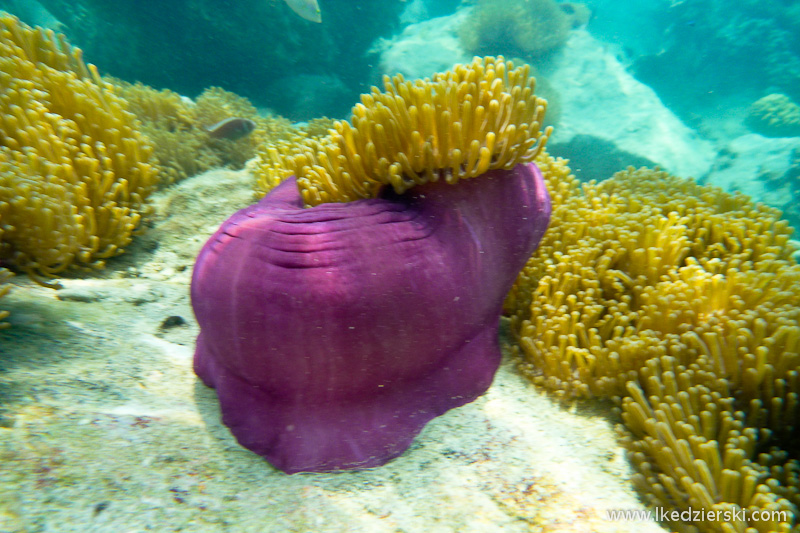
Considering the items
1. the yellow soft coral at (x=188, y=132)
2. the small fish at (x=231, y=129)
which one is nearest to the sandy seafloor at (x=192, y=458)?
the yellow soft coral at (x=188, y=132)

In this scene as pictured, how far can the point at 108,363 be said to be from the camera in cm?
164

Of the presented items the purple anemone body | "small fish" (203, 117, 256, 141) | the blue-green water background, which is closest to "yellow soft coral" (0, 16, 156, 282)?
the purple anemone body

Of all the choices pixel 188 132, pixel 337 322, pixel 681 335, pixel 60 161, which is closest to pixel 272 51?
pixel 188 132

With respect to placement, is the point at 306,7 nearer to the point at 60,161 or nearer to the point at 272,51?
the point at 272,51

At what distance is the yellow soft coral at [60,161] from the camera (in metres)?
1.86

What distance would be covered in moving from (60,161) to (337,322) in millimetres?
1868

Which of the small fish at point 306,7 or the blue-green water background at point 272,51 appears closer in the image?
the small fish at point 306,7

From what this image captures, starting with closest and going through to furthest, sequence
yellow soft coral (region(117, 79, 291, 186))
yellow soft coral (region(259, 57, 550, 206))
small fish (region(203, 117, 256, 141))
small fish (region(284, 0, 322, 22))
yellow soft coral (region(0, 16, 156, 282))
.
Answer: yellow soft coral (region(259, 57, 550, 206)), yellow soft coral (region(0, 16, 156, 282)), yellow soft coral (region(117, 79, 291, 186)), small fish (region(203, 117, 256, 141)), small fish (region(284, 0, 322, 22))

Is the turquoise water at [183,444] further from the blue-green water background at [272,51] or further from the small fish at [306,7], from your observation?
the blue-green water background at [272,51]

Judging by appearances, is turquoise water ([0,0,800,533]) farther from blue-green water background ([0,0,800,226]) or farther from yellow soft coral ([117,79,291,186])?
blue-green water background ([0,0,800,226])

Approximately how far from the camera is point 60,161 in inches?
85.7

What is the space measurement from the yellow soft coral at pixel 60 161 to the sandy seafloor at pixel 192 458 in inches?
10.0

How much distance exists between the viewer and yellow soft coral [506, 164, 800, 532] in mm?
1438

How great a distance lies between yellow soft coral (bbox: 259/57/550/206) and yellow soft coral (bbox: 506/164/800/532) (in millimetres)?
748
